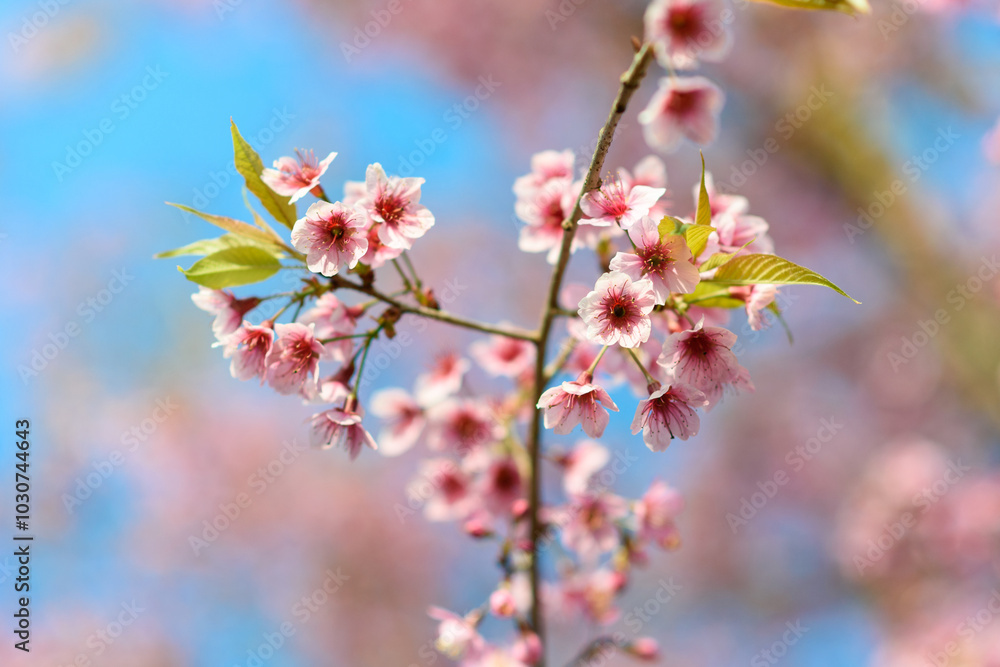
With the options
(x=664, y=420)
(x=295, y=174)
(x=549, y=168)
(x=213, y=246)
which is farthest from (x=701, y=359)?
(x=213, y=246)

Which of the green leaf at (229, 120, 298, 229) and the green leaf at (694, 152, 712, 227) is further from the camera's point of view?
the green leaf at (229, 120, 298, 229)

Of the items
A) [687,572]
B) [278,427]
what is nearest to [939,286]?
[687,572]

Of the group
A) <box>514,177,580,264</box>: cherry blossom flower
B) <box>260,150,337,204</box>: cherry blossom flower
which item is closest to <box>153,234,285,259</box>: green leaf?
<box>260,150,337,204</box>: cherry blossom flower

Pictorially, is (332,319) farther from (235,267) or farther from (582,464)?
(582,464)

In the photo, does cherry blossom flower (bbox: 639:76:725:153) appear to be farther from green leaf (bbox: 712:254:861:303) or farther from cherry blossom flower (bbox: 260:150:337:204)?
cherry blossom flower (bbox: 260:150:337:204)

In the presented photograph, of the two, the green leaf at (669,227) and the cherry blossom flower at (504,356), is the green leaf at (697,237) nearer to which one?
the green leaf at (669,227)
